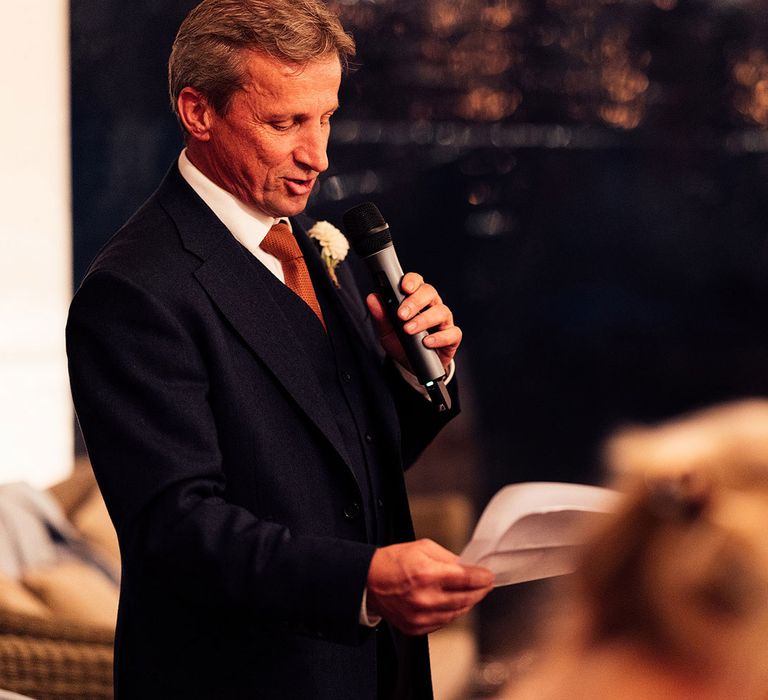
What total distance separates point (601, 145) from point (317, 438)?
9.99ft

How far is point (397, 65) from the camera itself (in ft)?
13.1

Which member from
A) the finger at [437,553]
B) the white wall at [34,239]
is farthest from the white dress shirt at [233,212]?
the white wall at [34,239]

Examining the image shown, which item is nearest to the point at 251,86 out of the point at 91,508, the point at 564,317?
the point at 91,508

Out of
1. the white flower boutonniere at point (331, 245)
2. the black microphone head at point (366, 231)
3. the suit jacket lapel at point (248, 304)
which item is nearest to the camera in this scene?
the suit jacket lapel at point (248, 304)

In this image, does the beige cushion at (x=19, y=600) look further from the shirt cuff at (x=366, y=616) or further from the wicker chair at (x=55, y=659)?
the shirt cuff at (x=366, y=616)

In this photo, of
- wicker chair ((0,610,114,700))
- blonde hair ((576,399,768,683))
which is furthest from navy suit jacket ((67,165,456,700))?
wicker chair ((0,610,114,700))

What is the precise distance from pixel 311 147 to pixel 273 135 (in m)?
0.05

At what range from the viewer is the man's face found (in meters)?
1.35

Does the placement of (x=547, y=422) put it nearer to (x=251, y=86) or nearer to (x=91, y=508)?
(x=91, y=508)

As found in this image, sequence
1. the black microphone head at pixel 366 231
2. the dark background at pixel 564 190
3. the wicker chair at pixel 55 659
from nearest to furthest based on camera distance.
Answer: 1. the black microphone head at pixel 366 231
2. the wicker chair at pixel 55 659
3. the dark background at pixel 564 190

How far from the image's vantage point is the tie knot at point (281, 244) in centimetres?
145

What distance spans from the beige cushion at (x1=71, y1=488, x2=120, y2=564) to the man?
6.29 ft

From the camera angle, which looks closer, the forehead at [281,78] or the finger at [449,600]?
the finger at [449,600]

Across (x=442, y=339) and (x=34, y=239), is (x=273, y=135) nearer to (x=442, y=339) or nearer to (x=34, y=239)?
(x=442, y=339)
